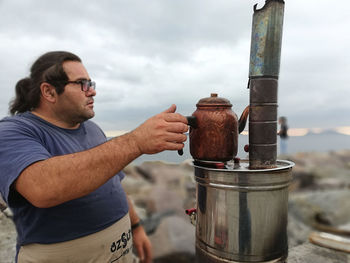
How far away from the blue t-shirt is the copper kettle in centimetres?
96

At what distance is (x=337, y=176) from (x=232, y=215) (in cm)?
765

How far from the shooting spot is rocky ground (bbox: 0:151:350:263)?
3.82 metres

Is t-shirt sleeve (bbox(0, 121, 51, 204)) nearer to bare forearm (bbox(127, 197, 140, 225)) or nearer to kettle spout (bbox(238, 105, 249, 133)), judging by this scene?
kettle spout (bbox(238, 105, 249, 133))

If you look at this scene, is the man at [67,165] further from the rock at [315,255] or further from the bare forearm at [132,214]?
the rock at [315,255]

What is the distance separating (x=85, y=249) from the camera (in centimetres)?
200

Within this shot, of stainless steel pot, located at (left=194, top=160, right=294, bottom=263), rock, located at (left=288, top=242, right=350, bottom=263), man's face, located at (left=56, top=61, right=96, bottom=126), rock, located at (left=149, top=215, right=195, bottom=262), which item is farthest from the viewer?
rock, located at (left=149, top=215, right=195, bottom=262)

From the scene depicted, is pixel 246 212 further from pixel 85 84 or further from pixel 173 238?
pixel 173 238

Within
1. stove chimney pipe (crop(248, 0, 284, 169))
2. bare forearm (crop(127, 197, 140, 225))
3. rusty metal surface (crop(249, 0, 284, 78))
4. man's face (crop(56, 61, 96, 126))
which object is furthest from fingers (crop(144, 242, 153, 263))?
rusty metal surface (crop(249, 0, 284, 78))

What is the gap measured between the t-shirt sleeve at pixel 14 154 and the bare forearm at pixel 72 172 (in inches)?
1.9

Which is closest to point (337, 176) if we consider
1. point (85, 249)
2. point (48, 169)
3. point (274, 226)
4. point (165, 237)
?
point (165, 237)

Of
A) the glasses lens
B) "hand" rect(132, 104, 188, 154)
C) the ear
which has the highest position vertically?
the glasses lens

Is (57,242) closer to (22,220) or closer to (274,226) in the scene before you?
(22,220)

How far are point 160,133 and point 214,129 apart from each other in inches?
16.5

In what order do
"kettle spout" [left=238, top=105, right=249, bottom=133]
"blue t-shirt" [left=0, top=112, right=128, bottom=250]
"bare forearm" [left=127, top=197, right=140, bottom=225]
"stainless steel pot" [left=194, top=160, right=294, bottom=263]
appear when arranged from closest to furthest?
"blue t-shirt" [left=0, top=112, right=128, bottom=250], "stainless steel pot" [left=194, top=160, right=294, bottom=263], "kettle spout" [left=238, top=105, right=249, bottom=133], "bare forearm" [left=127, top=197, right=140, bottom=225]
